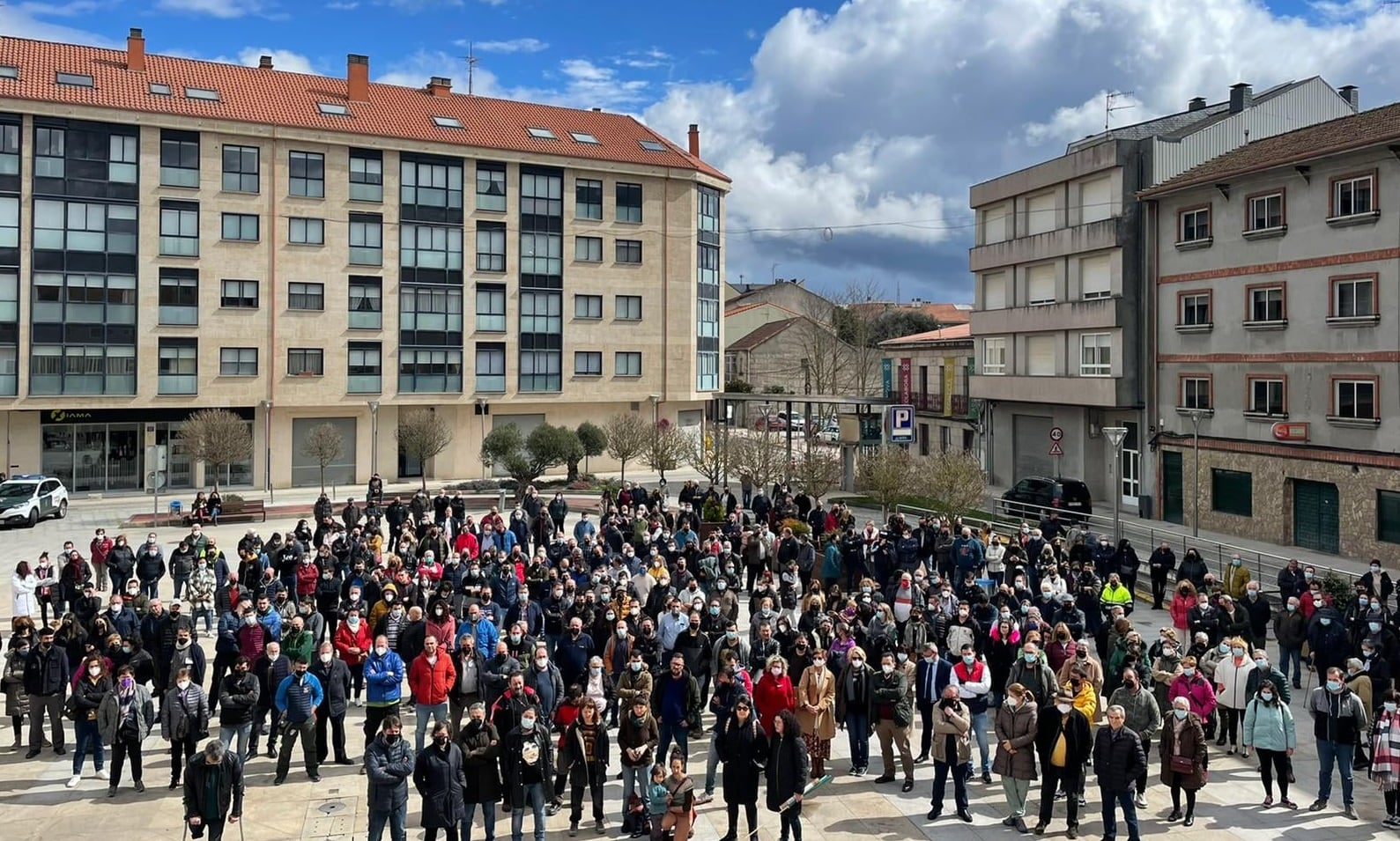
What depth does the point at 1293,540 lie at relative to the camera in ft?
95.9

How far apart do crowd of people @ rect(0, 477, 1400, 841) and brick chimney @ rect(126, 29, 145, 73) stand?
30.2 meters

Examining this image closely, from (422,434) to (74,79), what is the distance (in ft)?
57.5

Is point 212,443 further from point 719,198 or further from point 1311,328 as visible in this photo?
point 1311,328

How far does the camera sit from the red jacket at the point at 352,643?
44.2ft

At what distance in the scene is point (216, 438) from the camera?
121 feet

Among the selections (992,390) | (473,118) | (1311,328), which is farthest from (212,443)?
(1311,328)

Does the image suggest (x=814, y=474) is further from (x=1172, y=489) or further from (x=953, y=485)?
(x=1172, y=489)

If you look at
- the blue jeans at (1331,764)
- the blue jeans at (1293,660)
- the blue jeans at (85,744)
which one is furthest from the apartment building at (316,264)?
the blue jeans at (1331,764)

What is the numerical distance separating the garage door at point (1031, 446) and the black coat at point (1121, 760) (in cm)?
2976

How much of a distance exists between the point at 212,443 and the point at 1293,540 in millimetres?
32090

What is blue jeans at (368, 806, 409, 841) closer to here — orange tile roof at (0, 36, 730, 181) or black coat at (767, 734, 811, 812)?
black coat at (767, 734, 811, 812)

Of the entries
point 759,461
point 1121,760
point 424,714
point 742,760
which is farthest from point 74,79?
point 1121,760

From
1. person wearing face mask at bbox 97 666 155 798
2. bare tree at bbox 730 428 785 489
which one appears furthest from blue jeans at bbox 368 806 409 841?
bare tree at bbox 730 428 785 489

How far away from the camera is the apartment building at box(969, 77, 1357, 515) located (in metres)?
34.8
